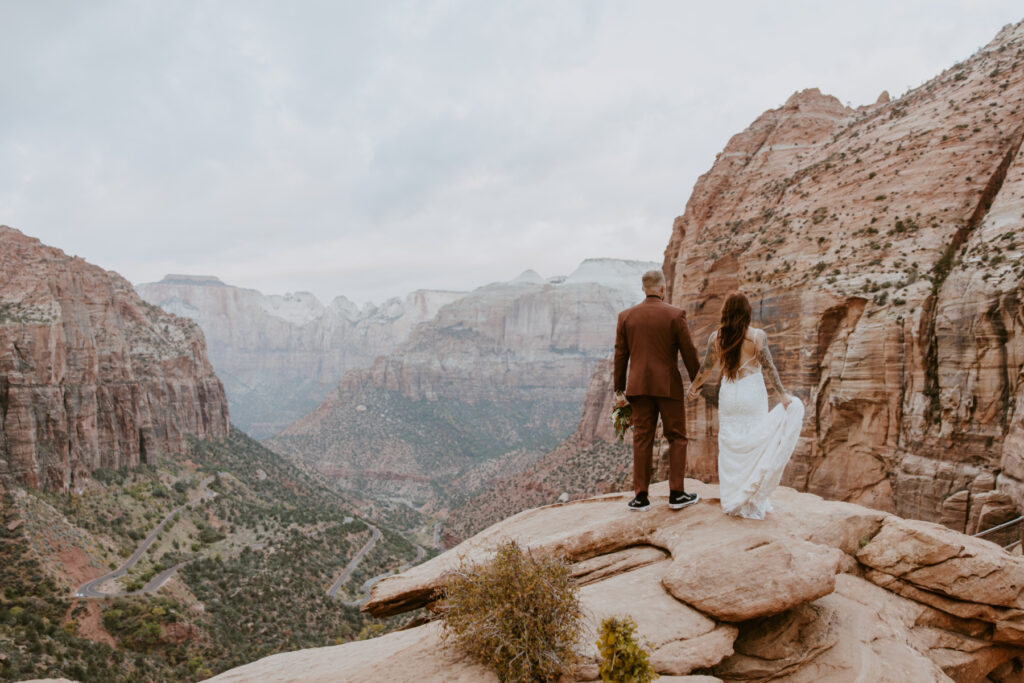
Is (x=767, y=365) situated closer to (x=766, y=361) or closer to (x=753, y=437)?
(x=766, y=361)

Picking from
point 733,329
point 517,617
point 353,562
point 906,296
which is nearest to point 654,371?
point 733,329

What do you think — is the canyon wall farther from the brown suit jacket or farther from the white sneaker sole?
the brown suit jacket

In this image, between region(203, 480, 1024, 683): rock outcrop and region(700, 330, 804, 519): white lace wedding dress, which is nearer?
region(203, 480, 1024, 683): rock outcrop

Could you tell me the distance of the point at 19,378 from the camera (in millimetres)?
35938

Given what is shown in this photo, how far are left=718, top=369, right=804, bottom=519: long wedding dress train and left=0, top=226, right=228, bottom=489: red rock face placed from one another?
132 feet

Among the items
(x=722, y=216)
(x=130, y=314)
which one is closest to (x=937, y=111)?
(x=722, y=216)

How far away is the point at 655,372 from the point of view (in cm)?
668

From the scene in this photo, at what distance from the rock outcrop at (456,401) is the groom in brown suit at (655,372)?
79338 mm

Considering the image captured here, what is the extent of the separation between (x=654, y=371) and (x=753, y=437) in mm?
1436

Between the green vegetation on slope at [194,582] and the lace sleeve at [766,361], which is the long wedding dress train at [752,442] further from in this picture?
the green vegetation on slope at [194,582]

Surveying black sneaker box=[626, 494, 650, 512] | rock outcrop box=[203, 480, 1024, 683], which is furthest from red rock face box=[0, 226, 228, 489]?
black sneaker box=[626, 494, 650, 512]

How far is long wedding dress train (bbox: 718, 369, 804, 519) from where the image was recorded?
20.7ft

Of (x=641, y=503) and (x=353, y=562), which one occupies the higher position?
(x=641, y=503)

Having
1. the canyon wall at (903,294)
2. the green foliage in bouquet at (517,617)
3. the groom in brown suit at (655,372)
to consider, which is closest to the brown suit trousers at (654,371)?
the groom in brown suit at (655,372)
